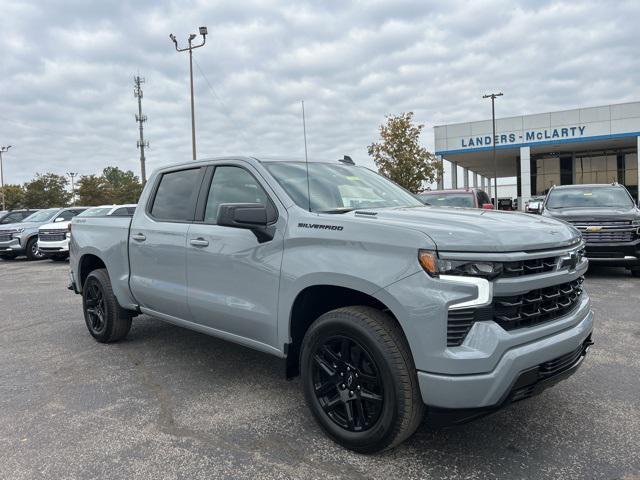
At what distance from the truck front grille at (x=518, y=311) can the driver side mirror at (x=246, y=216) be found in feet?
4.60

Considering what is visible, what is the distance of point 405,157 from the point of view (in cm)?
3159

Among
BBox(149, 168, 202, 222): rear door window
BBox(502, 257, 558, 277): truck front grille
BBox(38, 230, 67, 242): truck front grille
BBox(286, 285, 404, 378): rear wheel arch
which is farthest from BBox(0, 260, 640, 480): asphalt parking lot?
BBox(38, 230, 67, 242): truck front grille

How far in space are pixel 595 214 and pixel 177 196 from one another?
755 cm

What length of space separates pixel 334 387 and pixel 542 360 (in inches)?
46.7

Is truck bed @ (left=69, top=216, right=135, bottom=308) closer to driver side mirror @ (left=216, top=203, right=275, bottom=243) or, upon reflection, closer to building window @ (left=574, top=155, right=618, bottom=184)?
driver side mirror @ (left=216, top=203, right=275, bottom=243)

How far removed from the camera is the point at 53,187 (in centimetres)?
6078

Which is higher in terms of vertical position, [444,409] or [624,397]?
[444,409]

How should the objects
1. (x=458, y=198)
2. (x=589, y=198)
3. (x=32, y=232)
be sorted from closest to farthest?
(x=589, y=198)
(x=458, y=198)
(x=32, y=232)

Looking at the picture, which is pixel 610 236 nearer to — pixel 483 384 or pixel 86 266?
pixel 483 384

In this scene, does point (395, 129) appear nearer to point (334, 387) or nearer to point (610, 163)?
point (610, 163)

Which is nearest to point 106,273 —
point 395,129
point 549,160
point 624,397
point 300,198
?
point 300,198

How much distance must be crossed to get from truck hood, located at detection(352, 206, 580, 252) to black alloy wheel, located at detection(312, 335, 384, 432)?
0.76 metres

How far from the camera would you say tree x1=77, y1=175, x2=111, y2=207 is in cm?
6006

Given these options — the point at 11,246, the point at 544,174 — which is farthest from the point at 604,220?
the point at 544,174
